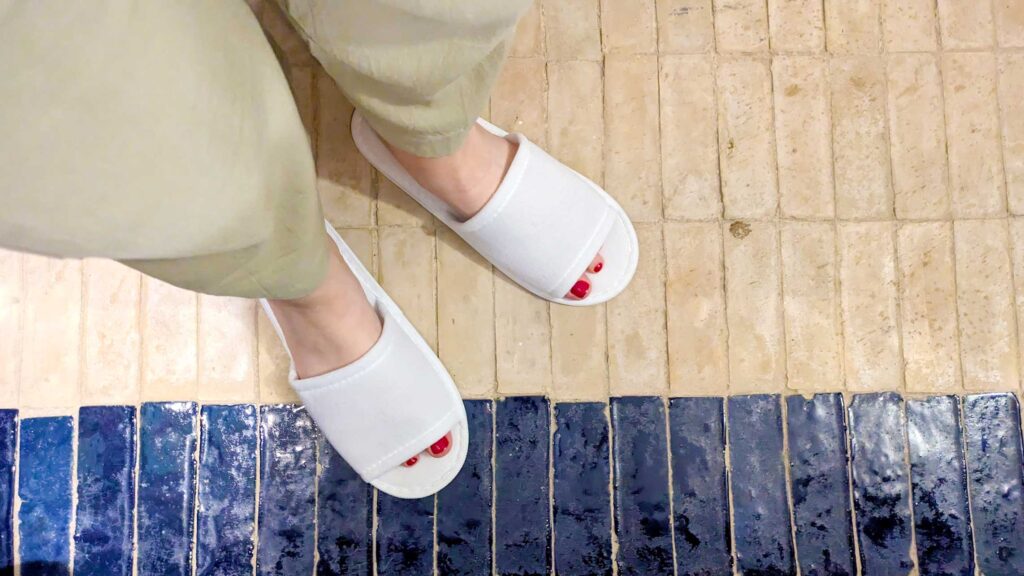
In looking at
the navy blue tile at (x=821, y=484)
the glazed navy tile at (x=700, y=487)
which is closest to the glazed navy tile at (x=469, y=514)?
the glazed navy tile at (x=700, y=487)

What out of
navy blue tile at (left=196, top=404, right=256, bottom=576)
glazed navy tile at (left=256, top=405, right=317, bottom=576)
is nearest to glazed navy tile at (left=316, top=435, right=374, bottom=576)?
glazed navy tile at (left=256, top=405, right=317, bottom=576)

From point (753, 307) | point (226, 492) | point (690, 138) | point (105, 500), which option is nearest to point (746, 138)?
point (690, 138)

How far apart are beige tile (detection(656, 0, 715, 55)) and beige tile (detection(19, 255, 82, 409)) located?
1.21 metres

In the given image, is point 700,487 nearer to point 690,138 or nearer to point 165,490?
point 690,138

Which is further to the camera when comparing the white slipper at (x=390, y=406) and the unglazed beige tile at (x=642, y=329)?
the unglazed beige tile at (x=642, y=329)

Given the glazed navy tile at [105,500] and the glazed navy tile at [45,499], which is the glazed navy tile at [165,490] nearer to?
the glazed navy tile at [105,500]

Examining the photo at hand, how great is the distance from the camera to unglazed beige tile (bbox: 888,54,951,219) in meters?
1.39

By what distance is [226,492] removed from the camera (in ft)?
4.36

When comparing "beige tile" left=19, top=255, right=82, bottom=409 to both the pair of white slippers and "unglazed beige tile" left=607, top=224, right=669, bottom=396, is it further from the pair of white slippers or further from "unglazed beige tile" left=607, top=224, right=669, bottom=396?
"unglazed beige tile" left=607, top=224, right=669, bottom=396

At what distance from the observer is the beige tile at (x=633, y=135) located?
4.61 ft

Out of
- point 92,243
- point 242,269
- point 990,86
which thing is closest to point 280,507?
point 242,269

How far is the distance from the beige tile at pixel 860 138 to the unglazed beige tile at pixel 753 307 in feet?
0.55

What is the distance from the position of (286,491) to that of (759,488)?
0.86m

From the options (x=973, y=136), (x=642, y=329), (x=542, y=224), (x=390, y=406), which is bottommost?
(x=390, y=406)
